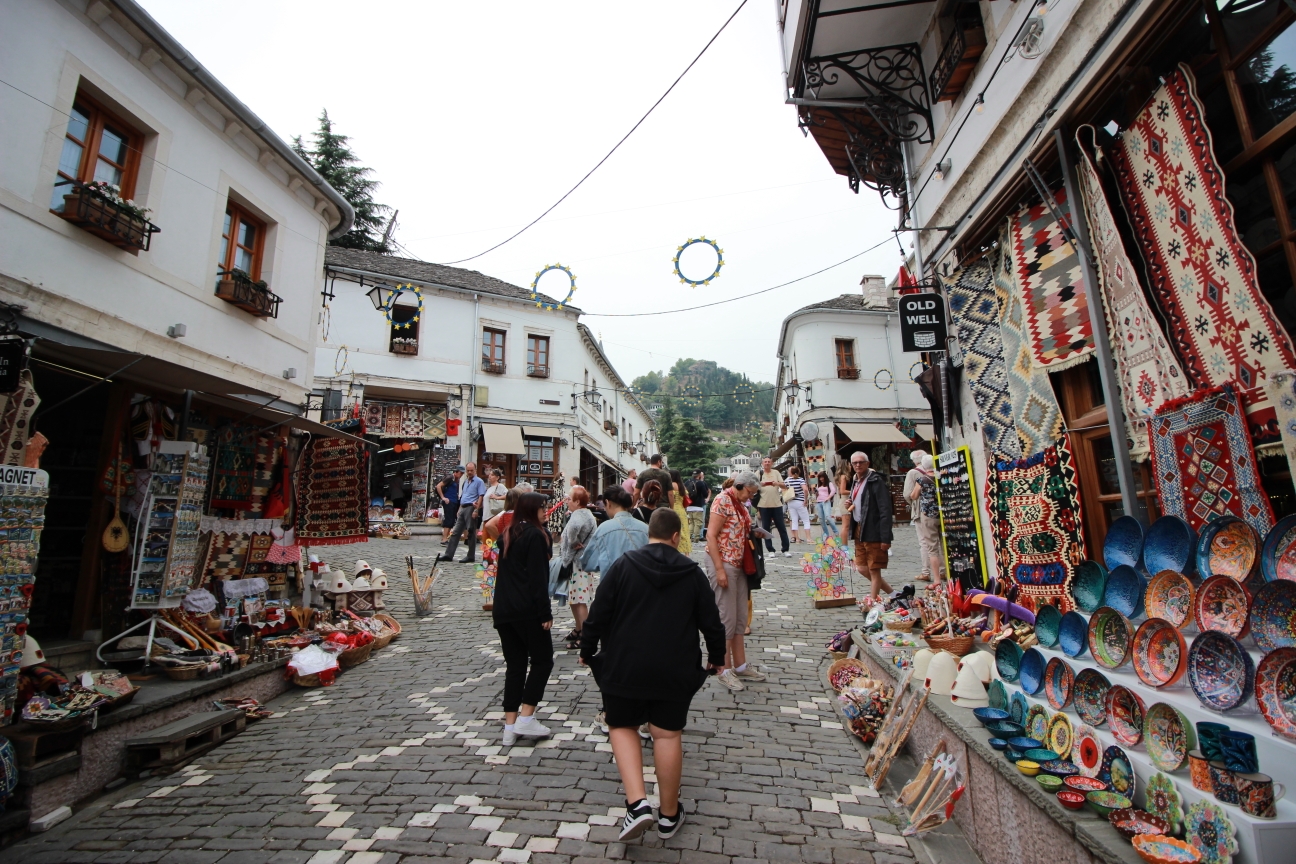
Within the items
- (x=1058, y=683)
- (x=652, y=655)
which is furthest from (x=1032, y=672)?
(x=652, y=655)

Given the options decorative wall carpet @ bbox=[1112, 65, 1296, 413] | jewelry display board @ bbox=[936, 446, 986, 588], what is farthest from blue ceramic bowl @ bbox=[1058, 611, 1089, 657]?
jewelry display board @ bbox=[936, 446, 986, 588]

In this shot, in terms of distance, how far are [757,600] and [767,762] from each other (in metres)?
4.95

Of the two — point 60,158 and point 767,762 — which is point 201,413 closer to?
point 60,158

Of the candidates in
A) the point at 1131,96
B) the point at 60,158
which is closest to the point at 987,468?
the point at 1131,96

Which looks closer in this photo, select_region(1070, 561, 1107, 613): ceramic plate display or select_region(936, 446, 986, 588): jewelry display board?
select_region(1070, 561, 1107, 613): ceramic plate display

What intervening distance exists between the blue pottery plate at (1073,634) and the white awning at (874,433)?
61.5 ft

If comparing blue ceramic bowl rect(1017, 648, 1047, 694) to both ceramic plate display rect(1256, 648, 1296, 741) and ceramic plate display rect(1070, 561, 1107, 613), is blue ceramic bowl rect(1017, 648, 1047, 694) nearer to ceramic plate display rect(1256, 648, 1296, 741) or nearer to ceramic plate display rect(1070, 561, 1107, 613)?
ceramic plate display rect(1070, 561, 1107, 613)

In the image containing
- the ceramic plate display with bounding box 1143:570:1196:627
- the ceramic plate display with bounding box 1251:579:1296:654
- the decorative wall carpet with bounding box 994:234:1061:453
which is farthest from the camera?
the decorative wall carpet with bounding box 994:234:1061:453

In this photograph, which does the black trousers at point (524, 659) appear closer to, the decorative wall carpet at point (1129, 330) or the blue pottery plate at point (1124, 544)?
the blue pottery plate at point (1124, 544)

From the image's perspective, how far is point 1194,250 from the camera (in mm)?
3068

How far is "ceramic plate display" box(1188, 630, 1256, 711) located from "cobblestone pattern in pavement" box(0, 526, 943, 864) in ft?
4.83

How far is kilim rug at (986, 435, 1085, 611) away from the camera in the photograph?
4367 millimetres

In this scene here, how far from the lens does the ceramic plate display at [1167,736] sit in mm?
A: 2279

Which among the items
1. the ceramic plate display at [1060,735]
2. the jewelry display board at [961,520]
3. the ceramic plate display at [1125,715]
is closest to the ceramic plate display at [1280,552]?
the ceramic plate display at [1125,715]
